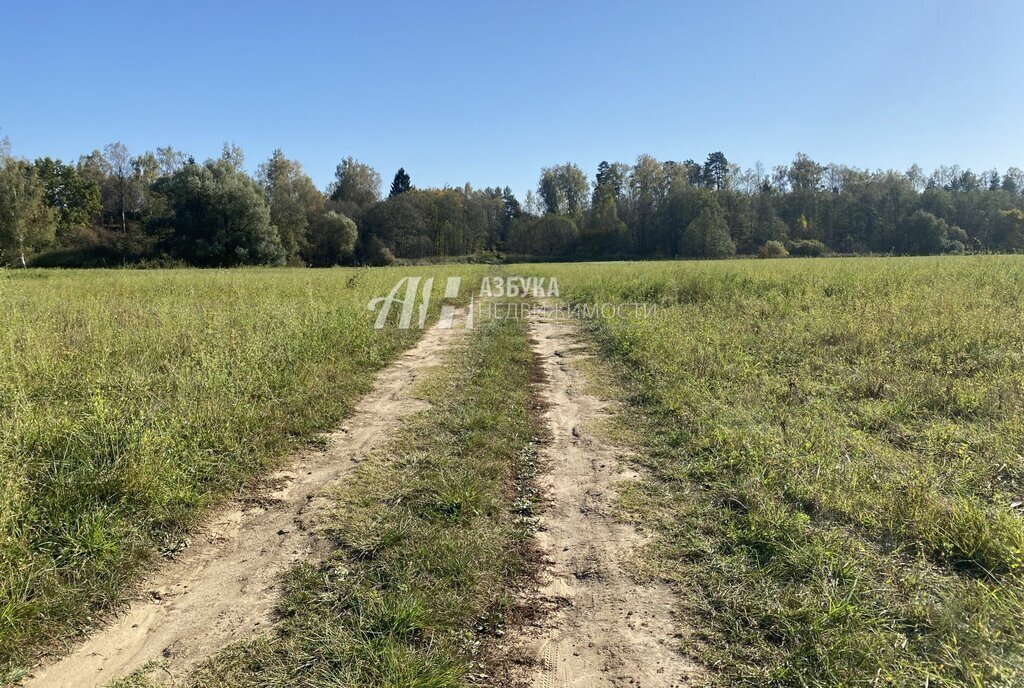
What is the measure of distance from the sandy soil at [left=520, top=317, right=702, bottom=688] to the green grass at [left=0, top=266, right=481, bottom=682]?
2.51 m

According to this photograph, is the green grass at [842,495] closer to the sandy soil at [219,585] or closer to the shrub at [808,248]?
the sandy soil at [219,585]

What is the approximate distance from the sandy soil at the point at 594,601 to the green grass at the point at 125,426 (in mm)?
2510

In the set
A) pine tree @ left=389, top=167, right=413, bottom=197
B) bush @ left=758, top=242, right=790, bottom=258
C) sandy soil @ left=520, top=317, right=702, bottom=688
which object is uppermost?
pine tree @ left=389, top=167, right=413, bottom=197

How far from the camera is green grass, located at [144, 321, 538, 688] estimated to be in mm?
2346

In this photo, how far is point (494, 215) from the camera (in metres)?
78.5

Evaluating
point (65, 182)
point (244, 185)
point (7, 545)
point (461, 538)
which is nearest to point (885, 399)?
point (461, 538)

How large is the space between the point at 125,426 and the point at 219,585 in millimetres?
2106

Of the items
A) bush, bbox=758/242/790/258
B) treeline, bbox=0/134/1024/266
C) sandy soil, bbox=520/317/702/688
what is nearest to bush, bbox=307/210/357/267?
treeline, bbox=0/134/1024/266

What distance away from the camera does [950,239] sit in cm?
6269

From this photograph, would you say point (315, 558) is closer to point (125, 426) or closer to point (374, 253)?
point (125, 426)

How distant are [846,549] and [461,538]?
251cm

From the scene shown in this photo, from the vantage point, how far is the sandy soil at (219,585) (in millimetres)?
2443

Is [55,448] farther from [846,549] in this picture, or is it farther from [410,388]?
[846,549]

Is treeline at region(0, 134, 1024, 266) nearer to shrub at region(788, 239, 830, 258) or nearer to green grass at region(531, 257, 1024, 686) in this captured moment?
shrub at region(788, 239, 830, 258)
